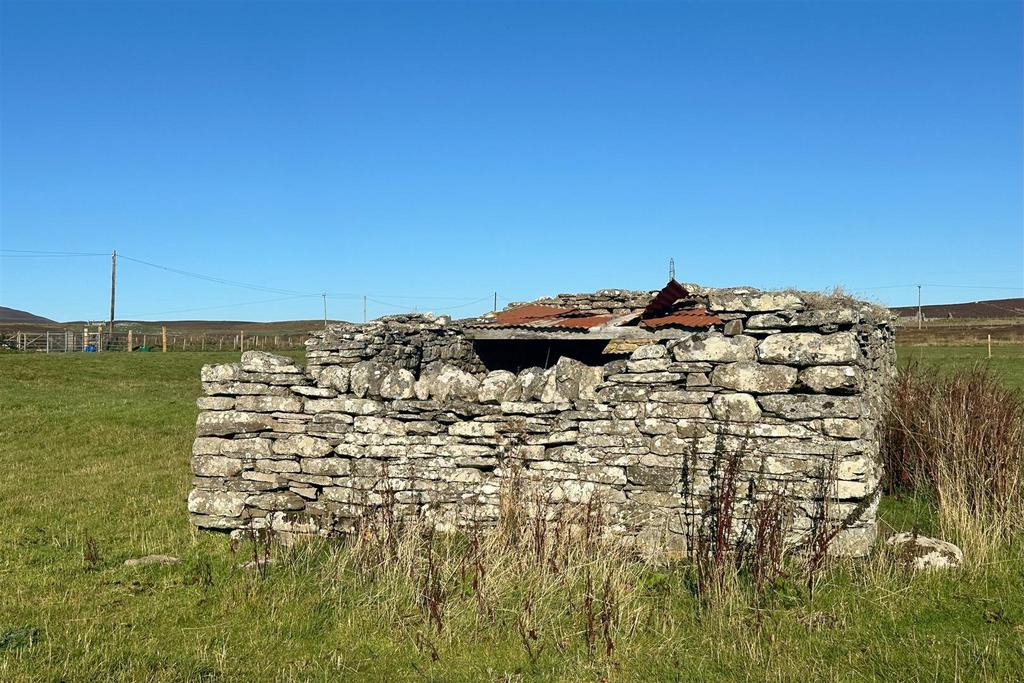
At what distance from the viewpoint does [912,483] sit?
29.8 ft

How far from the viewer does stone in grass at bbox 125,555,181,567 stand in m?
6.63

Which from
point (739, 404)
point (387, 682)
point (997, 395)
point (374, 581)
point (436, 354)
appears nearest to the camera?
point (387, 682)

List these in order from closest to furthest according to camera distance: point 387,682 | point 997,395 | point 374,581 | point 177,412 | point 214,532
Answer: point 387,682
point 374,581
point 214,532
point 997,395
point 177,412

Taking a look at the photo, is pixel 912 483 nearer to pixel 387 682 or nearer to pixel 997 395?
pixel 997 395

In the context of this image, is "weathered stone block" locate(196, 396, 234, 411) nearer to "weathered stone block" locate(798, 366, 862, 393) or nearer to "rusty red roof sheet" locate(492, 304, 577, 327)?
"weathered stone block" locate(798, 366, 862, 393)

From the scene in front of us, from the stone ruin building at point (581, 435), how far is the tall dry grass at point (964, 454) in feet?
2.89

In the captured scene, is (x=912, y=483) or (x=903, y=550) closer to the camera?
(x=903, y=550)

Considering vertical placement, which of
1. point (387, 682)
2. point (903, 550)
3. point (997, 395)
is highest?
point (997, 395)

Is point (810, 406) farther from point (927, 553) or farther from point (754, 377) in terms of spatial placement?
point (927, 553)

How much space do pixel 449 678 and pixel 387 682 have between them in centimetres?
37

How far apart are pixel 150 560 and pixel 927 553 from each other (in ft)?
21.8

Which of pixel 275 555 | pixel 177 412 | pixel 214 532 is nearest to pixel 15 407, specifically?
pixel 177 412

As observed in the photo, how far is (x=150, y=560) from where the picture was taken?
6.70 meters

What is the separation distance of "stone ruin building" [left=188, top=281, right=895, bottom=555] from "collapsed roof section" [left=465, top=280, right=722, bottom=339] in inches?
148
